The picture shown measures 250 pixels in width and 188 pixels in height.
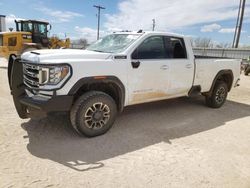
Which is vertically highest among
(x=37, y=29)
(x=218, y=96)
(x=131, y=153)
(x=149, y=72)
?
(x=37, y=29)

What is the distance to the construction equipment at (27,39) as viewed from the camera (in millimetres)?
13853

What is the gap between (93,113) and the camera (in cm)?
408

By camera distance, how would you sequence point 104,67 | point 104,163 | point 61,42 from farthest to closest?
point 61,42 → point 104,67 → point 104,163

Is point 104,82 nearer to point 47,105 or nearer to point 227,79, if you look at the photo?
point 47,105

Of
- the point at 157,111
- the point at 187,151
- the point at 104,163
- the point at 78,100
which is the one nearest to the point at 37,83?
the point at 78,100

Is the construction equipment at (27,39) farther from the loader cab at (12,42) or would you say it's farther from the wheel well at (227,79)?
the wheel well at (227,79)

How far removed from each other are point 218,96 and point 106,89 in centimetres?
366

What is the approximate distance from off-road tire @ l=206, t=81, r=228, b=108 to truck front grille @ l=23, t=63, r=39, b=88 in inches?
185

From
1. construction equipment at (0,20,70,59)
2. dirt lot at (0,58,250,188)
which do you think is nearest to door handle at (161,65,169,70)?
dirt lot at (0,58,250,188)

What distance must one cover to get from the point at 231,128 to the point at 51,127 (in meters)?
3.84

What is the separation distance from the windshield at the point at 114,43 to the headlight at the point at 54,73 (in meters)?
1.25

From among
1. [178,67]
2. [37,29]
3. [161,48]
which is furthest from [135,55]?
[37,29]

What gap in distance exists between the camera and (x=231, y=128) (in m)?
5.03

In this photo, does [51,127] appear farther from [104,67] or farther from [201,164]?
[201,164]
